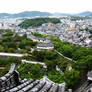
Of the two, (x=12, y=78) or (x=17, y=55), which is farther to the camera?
(x=17, y=55)

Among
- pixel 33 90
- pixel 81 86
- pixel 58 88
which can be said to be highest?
pixel 33 90

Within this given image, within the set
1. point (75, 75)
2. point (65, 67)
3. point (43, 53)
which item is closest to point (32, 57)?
point (43, 53)

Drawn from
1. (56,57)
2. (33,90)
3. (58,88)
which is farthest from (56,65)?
(33,90)

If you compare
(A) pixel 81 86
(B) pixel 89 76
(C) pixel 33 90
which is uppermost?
(C) pixel 33 90

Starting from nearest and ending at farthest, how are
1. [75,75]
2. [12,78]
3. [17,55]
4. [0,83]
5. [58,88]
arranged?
1. [0,83]
2. [12,78]
3. [58,88]
4. [75,75]
5. [17,55]

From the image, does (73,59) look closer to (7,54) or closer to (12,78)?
A: (7,54)

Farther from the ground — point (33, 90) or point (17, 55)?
point (33, 90)

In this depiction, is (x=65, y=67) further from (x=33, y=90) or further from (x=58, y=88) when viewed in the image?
(x=33, y=90)

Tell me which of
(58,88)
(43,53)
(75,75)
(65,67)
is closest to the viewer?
(58,88)

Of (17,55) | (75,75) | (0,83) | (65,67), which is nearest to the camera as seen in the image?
(0,83)
